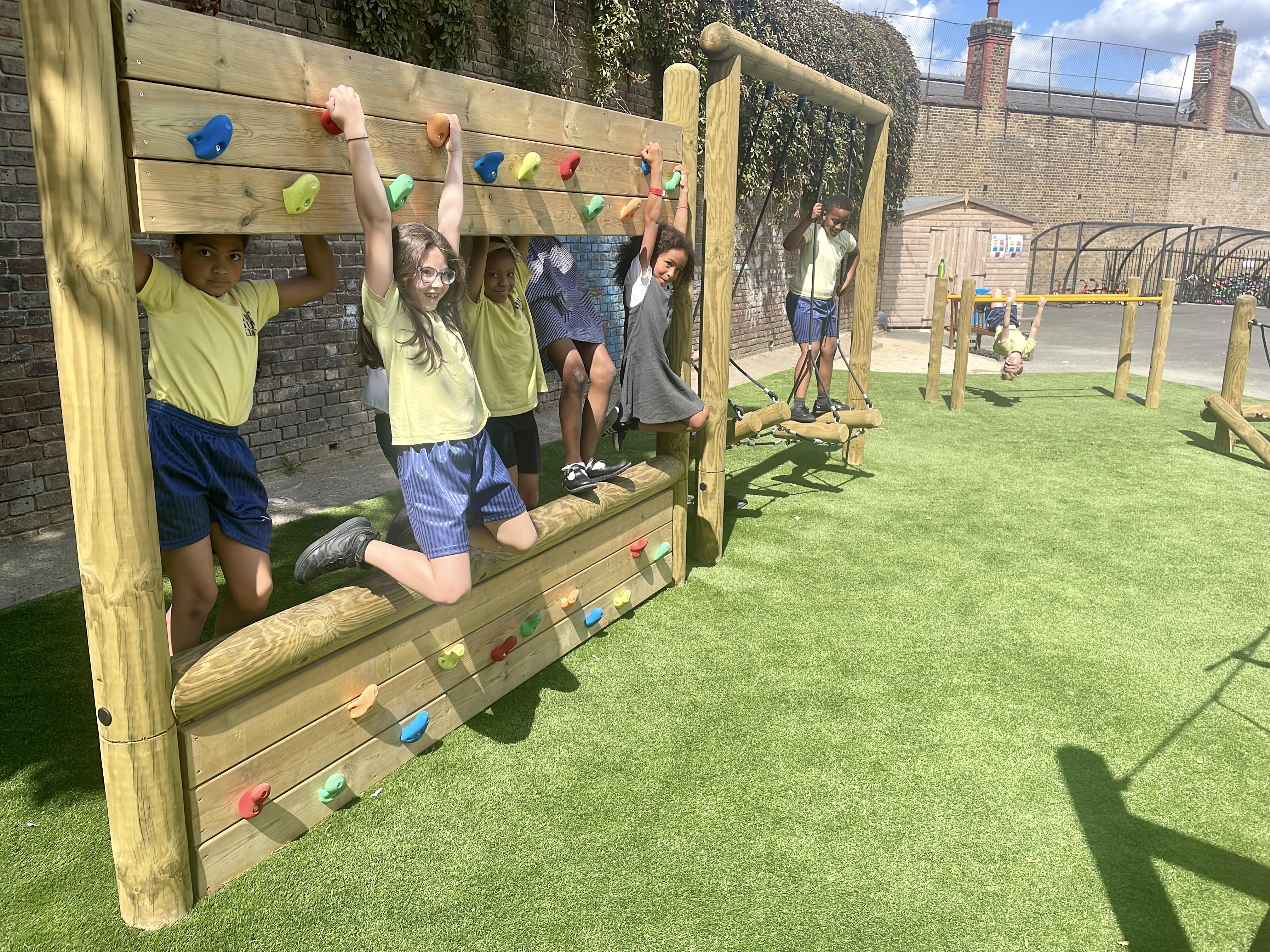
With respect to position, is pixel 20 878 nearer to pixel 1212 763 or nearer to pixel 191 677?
pixel 191 677

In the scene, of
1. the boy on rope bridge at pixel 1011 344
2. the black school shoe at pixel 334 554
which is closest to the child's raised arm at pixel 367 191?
the black school shoe at pixel 334 554

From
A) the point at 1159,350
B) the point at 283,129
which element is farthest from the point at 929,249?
the point at 283,129

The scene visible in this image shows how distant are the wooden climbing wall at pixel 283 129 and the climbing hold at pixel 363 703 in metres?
1.45

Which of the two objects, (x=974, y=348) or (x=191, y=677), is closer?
(x=191, y=677)

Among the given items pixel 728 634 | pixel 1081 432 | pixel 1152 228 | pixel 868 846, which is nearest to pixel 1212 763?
pixel 868 846

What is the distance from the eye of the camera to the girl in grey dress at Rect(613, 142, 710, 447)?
458 cm

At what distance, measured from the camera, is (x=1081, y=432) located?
9578mm

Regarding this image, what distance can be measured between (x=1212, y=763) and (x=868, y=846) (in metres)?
1.58

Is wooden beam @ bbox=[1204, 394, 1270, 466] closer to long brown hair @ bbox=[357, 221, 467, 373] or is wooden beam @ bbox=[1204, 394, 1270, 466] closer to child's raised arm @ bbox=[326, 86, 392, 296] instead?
long brown hair @ bbox=[357, 221, 467, 373]

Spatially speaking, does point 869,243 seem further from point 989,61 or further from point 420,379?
point 989,61

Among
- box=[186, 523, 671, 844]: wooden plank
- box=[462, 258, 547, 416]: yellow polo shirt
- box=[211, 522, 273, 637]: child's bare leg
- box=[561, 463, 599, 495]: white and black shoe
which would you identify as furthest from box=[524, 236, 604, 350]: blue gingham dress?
box=[211, 522, 273, 637]: child's bare leg

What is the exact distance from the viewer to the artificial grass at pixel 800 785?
2.60 meters

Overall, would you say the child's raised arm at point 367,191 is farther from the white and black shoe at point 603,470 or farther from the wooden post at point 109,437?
the white and black shoe at point 603,470

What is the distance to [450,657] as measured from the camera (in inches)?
131
